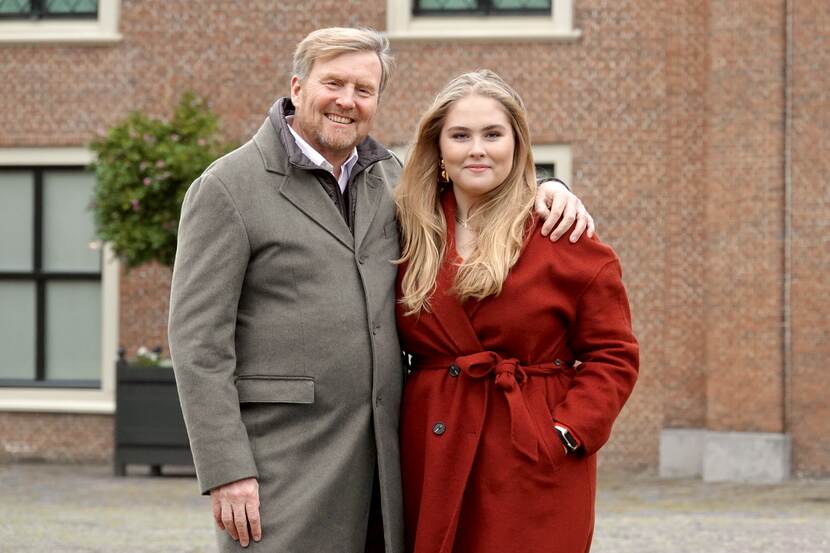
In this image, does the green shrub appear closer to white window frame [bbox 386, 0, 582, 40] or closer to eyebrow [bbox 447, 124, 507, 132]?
white window frame [bbox 386, 0, 582, 40]

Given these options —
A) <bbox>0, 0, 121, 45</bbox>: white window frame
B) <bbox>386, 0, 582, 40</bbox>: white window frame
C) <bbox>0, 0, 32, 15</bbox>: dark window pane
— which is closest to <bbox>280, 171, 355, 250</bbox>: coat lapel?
<bbox>386, 0, 582, 40</bbox>: white window frame

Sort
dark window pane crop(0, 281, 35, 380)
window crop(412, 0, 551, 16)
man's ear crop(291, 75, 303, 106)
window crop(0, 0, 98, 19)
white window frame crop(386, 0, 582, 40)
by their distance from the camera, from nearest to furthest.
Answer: man's ear crop(291, 75, 303, 106) < white window frame crop(386, 0, 582, 40) < window crop(412, 0, 551, 16) < window crop(0, 0, 98, 19) < dark window pane crop(0, 281, 35, 380)

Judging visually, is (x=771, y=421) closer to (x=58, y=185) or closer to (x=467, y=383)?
(x=58, y=185)

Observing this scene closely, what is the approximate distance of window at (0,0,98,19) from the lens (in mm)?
12992

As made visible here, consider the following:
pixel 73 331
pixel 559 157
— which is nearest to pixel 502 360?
pixel 559 157

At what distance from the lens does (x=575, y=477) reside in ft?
12.5

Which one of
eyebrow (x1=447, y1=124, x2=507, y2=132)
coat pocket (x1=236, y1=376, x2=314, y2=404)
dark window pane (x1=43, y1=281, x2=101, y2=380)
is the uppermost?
eyebrow (x1=447, y1=124, x2=507, y2=132)

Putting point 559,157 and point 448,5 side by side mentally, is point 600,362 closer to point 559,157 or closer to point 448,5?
point 559,157

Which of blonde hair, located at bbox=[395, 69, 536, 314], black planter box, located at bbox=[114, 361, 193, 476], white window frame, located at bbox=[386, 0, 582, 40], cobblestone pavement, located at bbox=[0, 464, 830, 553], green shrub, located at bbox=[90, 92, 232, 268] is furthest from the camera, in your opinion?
white window frame, located at bbox=[386, 0, 582, 40]

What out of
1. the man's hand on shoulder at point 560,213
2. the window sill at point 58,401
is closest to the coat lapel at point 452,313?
the man's hand on shoulder at point 560,213

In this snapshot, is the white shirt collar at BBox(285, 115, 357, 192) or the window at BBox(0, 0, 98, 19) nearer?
the white shirt collar at BBox(285, 115, 357, 192)

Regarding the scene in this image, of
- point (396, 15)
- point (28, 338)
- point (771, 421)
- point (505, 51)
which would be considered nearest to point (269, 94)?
point (396, 15)

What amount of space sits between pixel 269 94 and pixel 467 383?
9.15 m

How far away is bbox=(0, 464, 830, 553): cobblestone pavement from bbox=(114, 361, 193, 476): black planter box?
0.22 m
